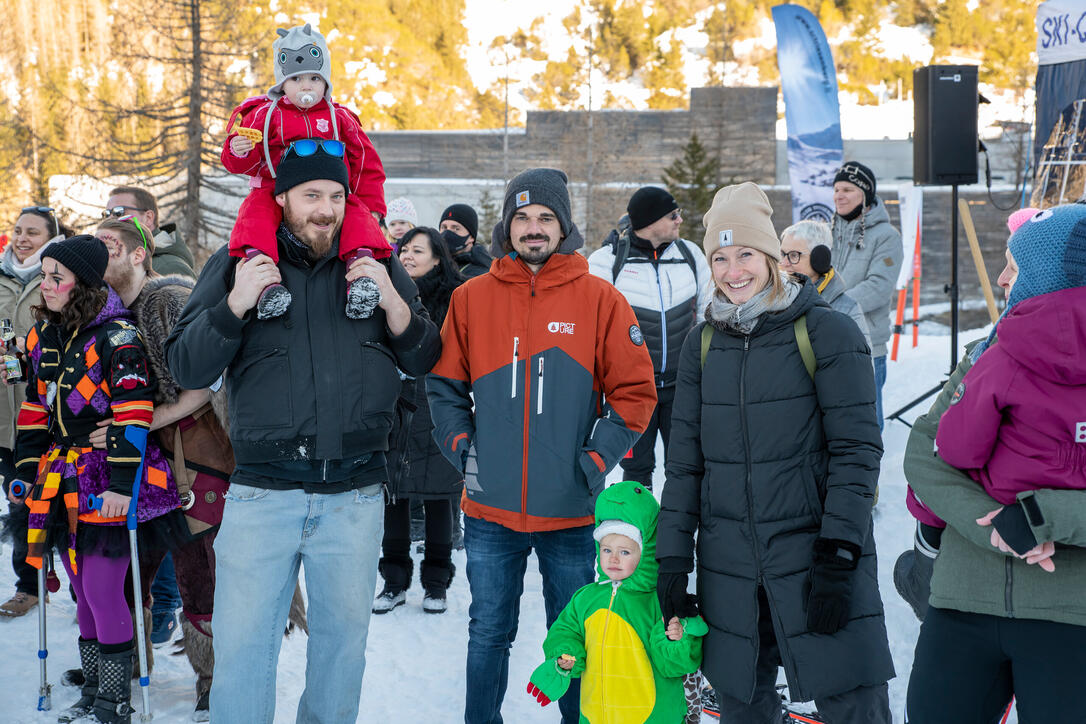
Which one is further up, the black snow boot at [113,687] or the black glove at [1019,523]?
the black glove at [1019,523]

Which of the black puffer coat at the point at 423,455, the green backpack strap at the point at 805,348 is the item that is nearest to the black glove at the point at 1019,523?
the green backpack strap at the point at 805,348

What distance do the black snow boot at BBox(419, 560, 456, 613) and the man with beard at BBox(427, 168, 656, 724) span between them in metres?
1.55

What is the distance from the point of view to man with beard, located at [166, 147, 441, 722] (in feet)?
Answer: 8.09

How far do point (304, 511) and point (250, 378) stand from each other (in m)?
0.40

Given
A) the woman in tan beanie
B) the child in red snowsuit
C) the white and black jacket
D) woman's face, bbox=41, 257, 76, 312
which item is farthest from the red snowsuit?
Answer: the white and black jacket

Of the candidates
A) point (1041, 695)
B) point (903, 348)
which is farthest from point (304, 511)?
point (903, 348)

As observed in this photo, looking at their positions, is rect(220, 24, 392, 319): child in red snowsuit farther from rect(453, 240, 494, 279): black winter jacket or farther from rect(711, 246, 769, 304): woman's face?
rect(453, 240, 494, 279): black winter jacket

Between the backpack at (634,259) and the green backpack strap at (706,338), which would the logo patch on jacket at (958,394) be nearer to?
the green backpack strap at (706,338)

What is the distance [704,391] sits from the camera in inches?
99.3

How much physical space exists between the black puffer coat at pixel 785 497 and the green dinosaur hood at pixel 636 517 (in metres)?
0.24

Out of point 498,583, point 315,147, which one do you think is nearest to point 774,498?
point 498,583

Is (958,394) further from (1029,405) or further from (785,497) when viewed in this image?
(785,497)

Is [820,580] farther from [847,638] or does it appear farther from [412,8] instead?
[412,8]

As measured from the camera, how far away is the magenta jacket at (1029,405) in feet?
5.90
